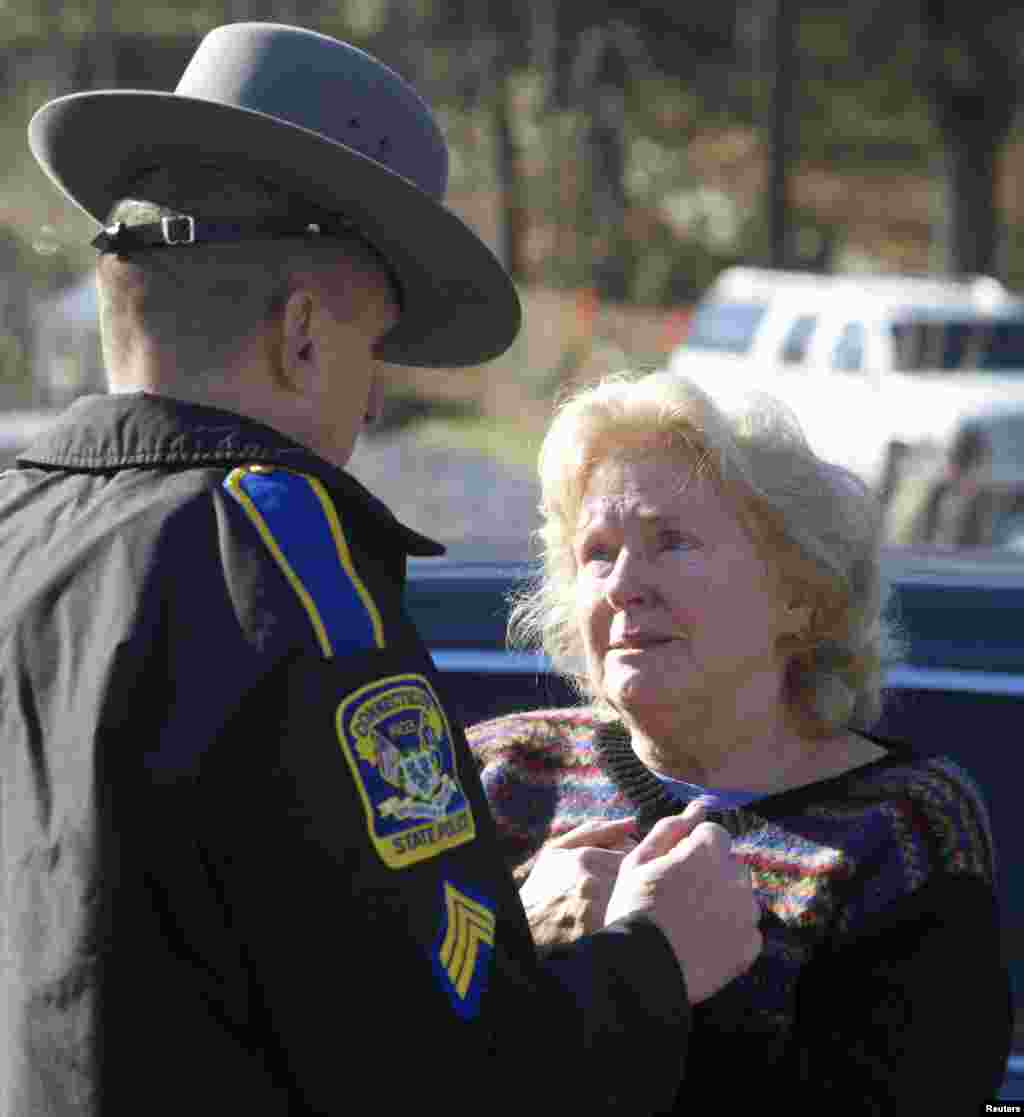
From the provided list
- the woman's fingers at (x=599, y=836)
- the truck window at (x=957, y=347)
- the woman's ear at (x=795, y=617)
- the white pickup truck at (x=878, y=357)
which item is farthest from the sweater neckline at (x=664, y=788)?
the truck window at (x=957, y=347)

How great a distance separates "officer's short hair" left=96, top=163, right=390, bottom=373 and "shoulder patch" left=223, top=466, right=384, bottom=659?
16cm

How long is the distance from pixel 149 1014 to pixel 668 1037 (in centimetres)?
48

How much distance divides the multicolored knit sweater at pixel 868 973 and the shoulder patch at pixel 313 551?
0.99 m

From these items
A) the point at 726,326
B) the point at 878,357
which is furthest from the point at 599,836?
the point at 726,326

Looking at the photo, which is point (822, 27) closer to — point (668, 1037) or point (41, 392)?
point (41, 392)

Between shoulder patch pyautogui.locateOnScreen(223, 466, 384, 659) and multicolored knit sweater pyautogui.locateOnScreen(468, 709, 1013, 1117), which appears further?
multicolored knit sweater pyautogui.locateOnScreen(468, 709, 1013, 1117)

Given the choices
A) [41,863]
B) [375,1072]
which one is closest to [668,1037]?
[375,1072]

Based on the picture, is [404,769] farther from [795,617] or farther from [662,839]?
[795,617]

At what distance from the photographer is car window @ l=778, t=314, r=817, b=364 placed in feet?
59.7

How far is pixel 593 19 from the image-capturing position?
88.4 ft

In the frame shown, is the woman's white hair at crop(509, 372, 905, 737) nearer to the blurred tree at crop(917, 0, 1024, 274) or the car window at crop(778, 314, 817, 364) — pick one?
the car window at crop(778, 314, 817, 364)

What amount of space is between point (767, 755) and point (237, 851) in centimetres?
129

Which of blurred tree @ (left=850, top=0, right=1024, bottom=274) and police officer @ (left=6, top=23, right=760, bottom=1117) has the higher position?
blurred tree @ (left=850, top=0, right=1024, bottom=274)

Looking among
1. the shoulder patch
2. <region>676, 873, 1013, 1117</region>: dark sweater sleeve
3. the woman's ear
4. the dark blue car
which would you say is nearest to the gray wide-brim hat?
the shoulder patch
